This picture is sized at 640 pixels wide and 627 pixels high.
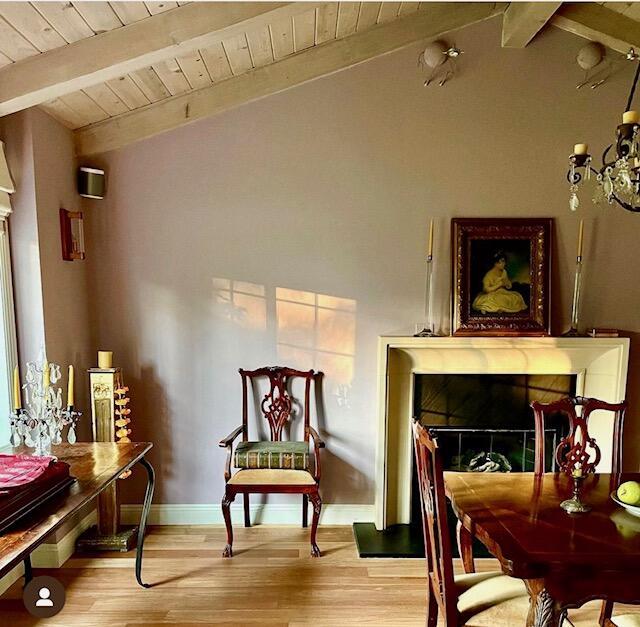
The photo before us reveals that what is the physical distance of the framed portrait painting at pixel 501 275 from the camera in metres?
3.26

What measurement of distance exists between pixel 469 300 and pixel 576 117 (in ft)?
4.47

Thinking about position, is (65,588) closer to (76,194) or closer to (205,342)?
(205,342)

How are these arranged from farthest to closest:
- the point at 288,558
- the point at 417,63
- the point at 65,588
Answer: the point at 417,63
the point at 288,558
the point at 65,588

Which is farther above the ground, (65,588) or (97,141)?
(97,141)

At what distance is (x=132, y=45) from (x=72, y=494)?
192 centimetres

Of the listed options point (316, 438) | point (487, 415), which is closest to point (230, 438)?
point (316, 438)

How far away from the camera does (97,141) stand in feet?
10.5

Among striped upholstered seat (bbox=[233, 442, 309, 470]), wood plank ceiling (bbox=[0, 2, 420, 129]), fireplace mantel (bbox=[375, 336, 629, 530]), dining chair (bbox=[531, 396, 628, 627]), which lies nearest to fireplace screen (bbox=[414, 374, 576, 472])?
fireplace mantel (bbox=[375, 336, 629, 530])

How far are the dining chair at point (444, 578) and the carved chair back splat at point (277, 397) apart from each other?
1464 mm

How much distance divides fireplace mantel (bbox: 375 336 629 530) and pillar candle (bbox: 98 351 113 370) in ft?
5.53

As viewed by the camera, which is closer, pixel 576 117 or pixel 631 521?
pixel 631 521

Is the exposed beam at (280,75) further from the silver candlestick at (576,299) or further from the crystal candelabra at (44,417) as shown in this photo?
the silver candlestick at (576,299)

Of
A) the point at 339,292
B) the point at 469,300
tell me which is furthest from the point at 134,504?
the point at 469,300

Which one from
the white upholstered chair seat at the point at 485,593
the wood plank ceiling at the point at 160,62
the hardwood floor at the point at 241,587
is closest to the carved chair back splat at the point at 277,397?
the hardwood floor at the point at 241,587
